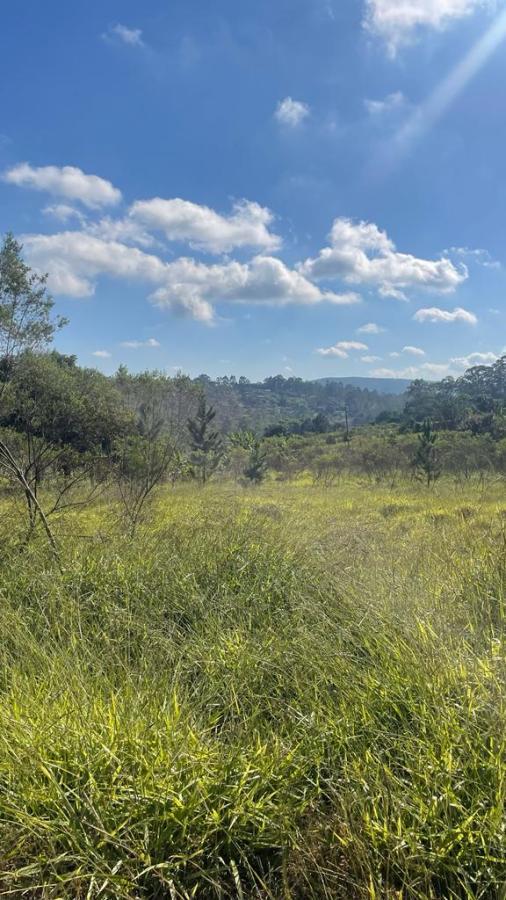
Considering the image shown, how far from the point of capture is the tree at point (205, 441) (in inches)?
757

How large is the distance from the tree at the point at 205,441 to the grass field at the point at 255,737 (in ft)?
50.7

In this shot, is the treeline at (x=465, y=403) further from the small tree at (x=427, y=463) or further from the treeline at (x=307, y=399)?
the treeline at (x=307, y=399)

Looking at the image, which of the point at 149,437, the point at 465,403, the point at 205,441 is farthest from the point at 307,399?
the point at 149,437

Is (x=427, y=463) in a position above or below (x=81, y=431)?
below

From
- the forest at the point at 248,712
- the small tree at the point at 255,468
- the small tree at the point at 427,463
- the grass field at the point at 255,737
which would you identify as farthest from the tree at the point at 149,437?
the small tree at the point at 427,463

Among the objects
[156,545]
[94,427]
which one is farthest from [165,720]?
[94,427]

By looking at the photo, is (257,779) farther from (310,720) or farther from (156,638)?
(156,638)

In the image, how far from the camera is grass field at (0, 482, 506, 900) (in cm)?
147

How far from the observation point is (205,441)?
71.2 feet

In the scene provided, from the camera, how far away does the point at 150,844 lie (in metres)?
1.51

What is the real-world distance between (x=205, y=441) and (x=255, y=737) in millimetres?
19887

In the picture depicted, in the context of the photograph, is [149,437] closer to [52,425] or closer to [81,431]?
[81,431]

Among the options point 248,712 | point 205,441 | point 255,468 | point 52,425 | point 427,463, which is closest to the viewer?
point 248,712

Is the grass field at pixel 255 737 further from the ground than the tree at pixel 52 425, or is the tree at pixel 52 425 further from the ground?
the tree at pixel 52 425
